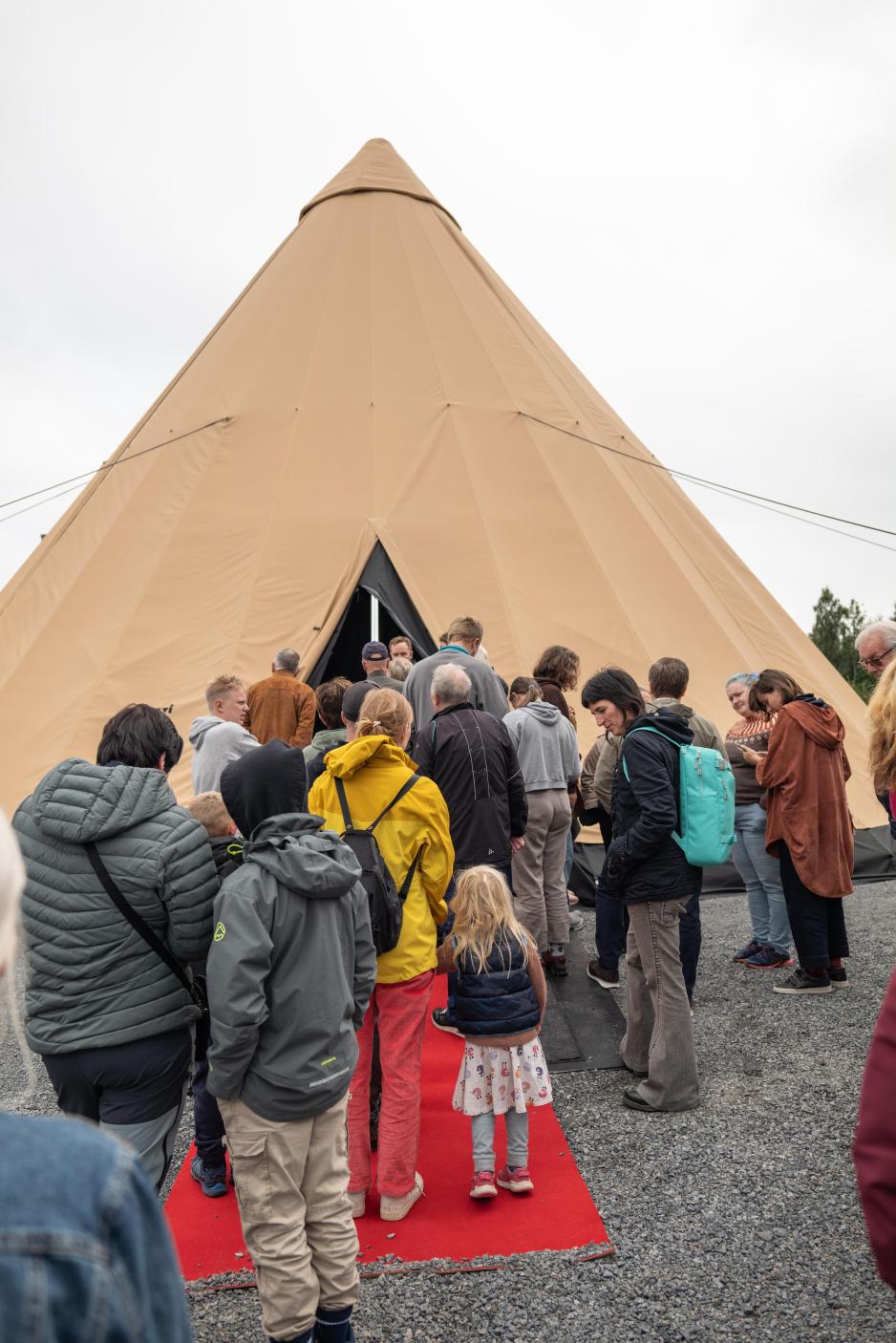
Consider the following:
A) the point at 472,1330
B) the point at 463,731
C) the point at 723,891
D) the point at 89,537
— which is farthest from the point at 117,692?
the point at 472,1330

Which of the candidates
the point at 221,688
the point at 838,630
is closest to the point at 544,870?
the point at 221,688

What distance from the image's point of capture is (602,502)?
353 inches

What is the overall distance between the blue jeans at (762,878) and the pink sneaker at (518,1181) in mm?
2693

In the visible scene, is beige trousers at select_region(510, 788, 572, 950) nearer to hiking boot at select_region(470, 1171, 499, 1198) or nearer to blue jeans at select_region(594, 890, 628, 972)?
blue jeans at select_region(594, 890, 628, 972)

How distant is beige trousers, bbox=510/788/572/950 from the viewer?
506cm

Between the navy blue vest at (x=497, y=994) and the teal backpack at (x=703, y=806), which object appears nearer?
the navy blue vest at (x=497, y=994)

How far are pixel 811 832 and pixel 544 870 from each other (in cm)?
148

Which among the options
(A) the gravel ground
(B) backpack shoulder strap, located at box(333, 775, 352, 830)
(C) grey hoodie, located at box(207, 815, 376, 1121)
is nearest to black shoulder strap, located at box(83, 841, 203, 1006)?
(C) grey hoodie, located at box(207, 815, 376, 1121)

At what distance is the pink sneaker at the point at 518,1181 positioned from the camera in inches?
122

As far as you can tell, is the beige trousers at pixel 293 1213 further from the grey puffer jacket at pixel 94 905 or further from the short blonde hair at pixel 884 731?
the short blonde hair at pixel 884 731

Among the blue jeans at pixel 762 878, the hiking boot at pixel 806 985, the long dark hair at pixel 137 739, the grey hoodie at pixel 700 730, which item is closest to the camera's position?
the long dark hair at pixel 137 739

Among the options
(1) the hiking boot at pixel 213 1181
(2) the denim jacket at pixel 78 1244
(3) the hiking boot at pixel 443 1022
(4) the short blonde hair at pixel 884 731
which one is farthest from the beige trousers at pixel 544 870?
(2) the denim jacket at pixel 78 1244

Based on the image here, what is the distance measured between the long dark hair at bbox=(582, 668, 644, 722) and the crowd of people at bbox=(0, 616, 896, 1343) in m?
0.01

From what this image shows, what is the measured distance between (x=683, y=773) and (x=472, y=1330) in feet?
6.89
